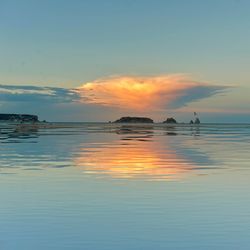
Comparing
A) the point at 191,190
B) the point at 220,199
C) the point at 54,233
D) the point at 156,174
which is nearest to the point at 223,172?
the point at 156,174

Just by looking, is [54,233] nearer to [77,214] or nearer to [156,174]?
[77,214]

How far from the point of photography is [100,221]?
13875 millimetres

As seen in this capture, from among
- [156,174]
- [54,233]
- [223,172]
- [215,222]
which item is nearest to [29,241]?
[54,233]

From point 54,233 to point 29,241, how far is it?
810mm

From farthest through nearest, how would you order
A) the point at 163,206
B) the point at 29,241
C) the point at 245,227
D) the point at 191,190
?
the point at 191,190, the point at 163,206, the point at 245,227, the point at 29,241

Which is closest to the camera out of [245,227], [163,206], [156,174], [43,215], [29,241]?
[29,241]

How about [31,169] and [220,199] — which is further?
[31,169]

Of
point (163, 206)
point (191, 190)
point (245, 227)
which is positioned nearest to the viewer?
point (245, 227)

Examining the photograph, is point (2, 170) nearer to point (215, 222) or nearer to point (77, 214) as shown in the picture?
point (77, 214)

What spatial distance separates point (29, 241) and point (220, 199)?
7555 millimetres

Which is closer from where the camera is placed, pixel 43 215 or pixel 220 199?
pixel 43 215

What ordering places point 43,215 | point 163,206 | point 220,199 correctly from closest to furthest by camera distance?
point 43,215 → point 163,206 → point 220,199

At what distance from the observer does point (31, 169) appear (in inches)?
995

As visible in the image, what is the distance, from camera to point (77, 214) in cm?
1474
